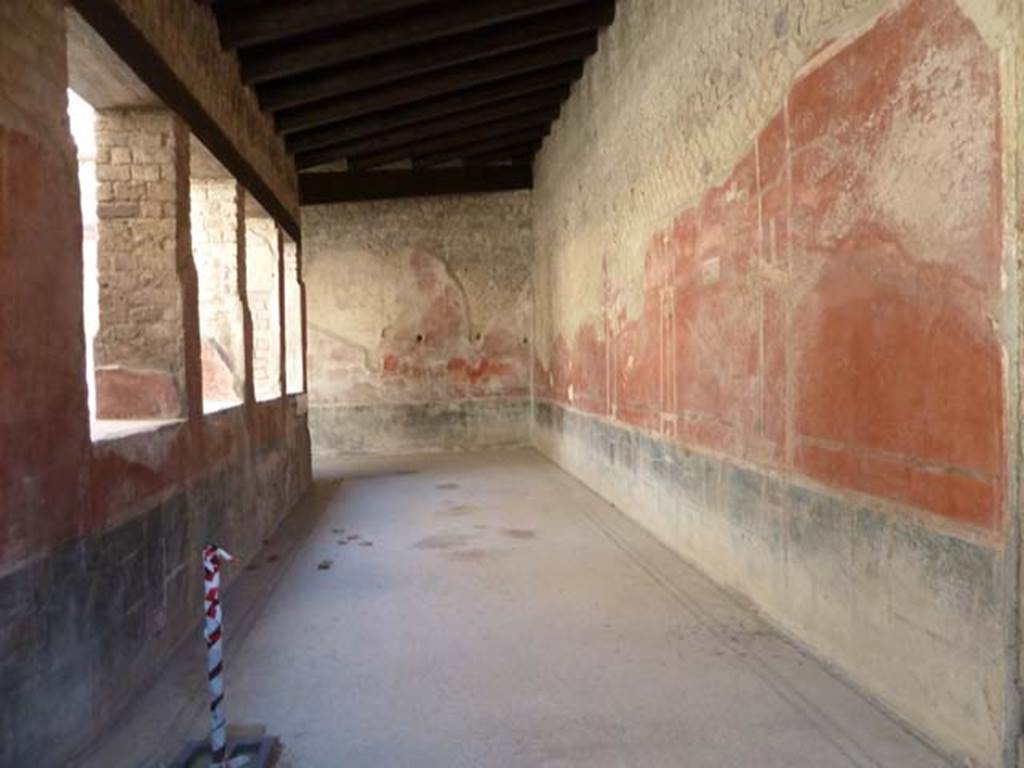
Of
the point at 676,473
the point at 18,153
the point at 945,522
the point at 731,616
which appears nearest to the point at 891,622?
the point at 945,522

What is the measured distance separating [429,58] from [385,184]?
4.60m

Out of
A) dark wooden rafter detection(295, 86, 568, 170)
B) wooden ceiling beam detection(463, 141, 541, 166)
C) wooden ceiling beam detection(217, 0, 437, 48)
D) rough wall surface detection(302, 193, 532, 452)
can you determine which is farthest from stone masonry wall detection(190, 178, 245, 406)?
rough wall surface detection(302, 193, 532, 452)

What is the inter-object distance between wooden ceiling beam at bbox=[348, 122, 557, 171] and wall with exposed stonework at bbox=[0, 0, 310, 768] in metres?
6.02

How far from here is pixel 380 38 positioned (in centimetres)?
618

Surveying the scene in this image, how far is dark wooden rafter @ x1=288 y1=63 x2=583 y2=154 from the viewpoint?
8320 millimetres

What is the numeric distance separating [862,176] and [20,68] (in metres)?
3.16

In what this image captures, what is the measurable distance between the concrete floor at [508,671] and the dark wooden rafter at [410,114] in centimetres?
449

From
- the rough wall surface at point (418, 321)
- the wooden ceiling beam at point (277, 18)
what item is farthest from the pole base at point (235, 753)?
the rough wall surface at point (418, 321)

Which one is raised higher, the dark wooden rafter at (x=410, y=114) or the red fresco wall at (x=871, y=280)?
the dark wooden rafter at (x=410, y=114)

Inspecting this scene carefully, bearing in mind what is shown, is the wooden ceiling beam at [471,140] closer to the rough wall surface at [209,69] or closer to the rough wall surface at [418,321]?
the rough wall surface at [418,321]

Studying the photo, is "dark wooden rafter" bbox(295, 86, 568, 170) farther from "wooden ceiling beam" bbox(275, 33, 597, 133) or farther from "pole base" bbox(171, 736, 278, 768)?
"pole base" bbox(171, 736, 278, 768)

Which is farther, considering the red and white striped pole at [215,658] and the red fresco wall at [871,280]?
the red and white striped pole at [215,658]

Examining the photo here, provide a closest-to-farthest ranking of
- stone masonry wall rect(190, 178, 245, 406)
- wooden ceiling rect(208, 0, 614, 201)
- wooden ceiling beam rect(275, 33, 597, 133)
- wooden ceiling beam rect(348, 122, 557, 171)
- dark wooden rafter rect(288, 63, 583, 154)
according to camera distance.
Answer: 1. wooden ceiling rect(208, 0, 614, 201)
2. stone masonry wall rect(190, 178, 245, 406)
3. wooden ceiling beam rect(275, 33, 597, 133)
4. dark wooden rafter rect(288, 63, 583, 154)
5. wooden ceiling beam rect(348, 122, 557, 171)

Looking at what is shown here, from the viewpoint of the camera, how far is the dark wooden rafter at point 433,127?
9.00 metres
